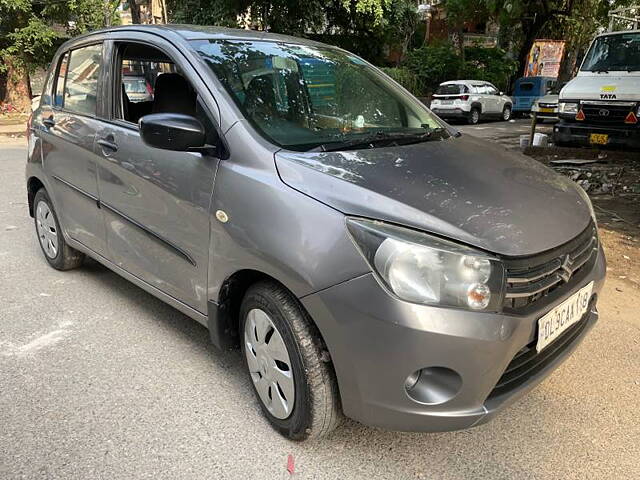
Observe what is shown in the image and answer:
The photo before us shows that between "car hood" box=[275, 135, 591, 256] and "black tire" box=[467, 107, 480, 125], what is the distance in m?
16.6

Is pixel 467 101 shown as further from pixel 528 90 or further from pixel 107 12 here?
pixel 107 12

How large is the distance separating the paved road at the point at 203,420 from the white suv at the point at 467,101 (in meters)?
15.6

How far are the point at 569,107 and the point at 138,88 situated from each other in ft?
23.7

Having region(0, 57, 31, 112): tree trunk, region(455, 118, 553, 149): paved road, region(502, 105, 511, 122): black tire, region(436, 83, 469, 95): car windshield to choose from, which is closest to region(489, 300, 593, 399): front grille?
region(455, 118, 553, 149): paved road

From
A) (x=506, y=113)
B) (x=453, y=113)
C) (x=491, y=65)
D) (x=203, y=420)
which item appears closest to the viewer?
(x=203, y=420)

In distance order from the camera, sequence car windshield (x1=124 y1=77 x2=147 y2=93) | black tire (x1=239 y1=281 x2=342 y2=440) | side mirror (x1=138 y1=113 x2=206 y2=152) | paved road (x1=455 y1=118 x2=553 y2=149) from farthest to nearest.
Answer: paved road (x1=455 y1=118 x2=553 y2=149), car windshield (x1=124 y1=77 x2=147 y2=93), side mirror (x1=138 y1=113 x2=206 y2=152), black tire (x1=239 y1=281 x2=342 y2=440)

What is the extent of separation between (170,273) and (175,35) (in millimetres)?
1292

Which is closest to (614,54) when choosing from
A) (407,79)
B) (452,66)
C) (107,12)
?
(107,12)

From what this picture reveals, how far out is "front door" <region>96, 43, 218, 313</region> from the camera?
2.64 meters

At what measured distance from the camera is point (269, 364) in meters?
2.40

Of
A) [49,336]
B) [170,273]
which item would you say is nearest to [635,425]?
[170,273]

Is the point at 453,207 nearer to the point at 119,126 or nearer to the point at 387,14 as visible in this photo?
the point at 119,126

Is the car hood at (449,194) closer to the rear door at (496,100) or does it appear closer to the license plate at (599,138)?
the license plate at (599,138)

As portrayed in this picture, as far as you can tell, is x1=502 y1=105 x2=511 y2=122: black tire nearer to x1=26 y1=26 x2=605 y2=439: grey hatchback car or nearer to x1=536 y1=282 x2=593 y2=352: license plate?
x1=26 y1=26 x2=605 y2=439: grey hatchback car
